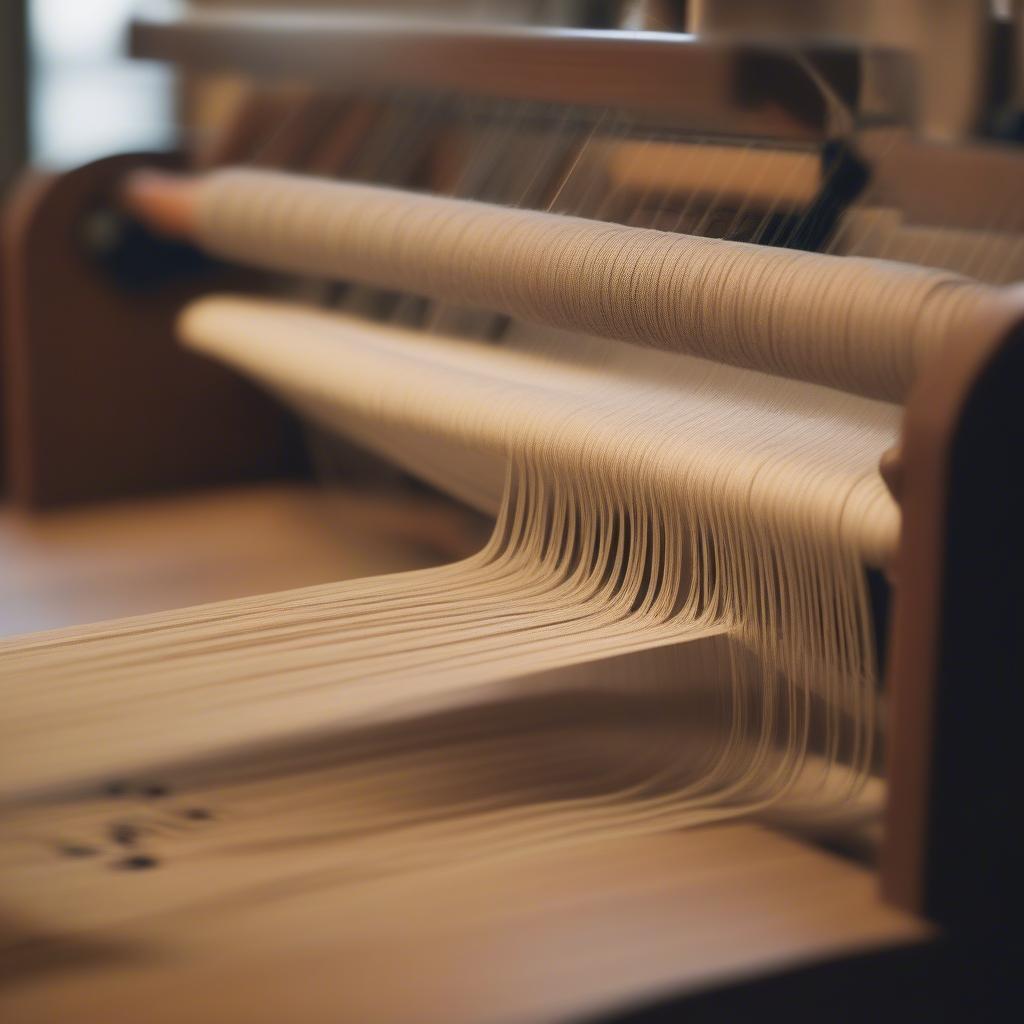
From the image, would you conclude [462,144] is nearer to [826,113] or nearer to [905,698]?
[826,113]

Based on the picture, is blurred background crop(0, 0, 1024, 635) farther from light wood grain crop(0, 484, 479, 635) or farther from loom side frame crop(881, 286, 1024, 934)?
loom side frame crop(881, 286, 1024, 934)

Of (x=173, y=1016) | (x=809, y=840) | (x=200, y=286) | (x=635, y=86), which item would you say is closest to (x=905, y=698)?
(x=809, y=840)

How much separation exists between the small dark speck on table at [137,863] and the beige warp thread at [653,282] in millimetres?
304

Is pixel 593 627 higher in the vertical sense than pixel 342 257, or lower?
lower

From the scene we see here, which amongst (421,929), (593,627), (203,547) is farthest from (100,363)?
(421,929)

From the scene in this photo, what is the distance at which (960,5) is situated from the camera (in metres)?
0.76

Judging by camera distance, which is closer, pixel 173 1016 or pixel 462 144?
pixel 173 1016

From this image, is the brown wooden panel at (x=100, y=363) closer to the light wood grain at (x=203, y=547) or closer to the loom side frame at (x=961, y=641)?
the light wood grain at (x=203, y=547)

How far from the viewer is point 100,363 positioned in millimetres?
1217

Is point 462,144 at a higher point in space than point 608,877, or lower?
higher

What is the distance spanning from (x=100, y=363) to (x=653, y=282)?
71cm

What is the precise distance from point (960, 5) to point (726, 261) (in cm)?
26

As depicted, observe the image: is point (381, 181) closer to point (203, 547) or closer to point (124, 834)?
point (203, 547)

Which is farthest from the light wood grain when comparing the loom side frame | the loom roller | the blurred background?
the loom side frame
